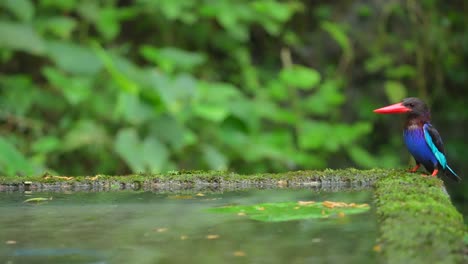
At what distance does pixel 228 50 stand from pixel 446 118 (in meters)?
2.16

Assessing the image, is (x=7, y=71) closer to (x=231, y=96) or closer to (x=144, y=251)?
(x=231, y=96)

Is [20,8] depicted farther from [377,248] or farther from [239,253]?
[377,248]

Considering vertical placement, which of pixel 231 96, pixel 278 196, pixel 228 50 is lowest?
pixel 278 196

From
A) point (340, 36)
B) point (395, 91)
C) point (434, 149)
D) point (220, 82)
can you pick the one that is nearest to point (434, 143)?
point (434, 149)

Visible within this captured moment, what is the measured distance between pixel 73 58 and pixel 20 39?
38 cm

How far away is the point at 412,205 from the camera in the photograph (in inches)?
89.7

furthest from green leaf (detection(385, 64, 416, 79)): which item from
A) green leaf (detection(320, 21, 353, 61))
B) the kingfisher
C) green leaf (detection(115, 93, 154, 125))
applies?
the kingfisher

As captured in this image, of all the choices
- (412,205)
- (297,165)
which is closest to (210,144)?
(297,165)

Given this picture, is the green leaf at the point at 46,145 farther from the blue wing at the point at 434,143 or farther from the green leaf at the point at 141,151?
the blue wing at the point at 434,143

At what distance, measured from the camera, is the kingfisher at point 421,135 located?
10.5ft

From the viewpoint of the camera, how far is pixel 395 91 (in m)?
6.99

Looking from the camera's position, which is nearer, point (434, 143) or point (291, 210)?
point (291, 210)

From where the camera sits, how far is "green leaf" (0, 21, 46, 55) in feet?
17.5

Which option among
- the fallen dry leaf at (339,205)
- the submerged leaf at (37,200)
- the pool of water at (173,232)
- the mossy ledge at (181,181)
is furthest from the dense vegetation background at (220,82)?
the fallen dry leaf at (339,205)
